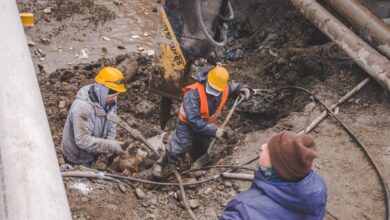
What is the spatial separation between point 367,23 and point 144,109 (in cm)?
380

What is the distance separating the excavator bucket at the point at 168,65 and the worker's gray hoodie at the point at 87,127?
2.73 feet

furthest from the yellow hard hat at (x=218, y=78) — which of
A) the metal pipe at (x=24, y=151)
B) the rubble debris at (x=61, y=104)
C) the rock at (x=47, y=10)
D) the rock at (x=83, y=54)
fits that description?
the rock at (x=47, y=10)

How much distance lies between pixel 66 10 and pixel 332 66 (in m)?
5.95

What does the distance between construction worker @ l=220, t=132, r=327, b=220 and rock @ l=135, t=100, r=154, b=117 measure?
4953 mm

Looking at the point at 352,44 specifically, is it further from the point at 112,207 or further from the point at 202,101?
the point at 112,207

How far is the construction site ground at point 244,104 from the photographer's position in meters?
5.38

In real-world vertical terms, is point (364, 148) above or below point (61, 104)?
above

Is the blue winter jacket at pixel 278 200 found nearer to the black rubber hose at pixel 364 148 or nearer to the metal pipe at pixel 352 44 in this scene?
the black rubber hose at pixel 364 148

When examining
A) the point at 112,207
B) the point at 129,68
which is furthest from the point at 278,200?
the point at 129,68

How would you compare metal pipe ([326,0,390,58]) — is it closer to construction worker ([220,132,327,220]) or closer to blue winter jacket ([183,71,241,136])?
blue winter jacket ([183,71,241,136])

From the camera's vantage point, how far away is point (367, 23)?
7.04 meters

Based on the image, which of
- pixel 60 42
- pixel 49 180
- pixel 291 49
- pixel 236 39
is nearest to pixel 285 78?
pixel 291 49

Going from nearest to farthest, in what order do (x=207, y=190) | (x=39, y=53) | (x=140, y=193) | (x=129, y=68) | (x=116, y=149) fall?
(x=140, y=193) → (x=207, y=190) → (x=116, y=149) → (x=129, y=68) → (x=39, y=53)

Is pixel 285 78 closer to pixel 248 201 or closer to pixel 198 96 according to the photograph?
pixel 198 96
